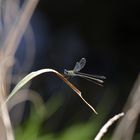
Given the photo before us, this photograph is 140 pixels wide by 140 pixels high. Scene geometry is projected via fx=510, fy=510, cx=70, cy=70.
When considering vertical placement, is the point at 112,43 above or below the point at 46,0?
below

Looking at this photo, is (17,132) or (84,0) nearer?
(17,132)

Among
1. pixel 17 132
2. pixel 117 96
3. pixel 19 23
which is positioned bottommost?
pixel 117 96

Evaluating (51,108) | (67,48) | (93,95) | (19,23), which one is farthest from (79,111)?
(19,23)

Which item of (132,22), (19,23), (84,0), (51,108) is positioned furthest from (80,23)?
(19,23)

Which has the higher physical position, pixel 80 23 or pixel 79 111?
pixel 80 23

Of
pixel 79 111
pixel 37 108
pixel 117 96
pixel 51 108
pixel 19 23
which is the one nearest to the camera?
pixel 19 23

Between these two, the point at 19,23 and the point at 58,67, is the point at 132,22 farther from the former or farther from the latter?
the point at 19,23

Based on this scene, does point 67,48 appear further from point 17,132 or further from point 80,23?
point 17,132

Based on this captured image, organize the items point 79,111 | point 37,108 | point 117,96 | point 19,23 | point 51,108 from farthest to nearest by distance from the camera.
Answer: point 117,96
point 79,111
point 51,108
point 37,108
point 19,23

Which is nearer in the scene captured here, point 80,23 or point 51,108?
point 51,108
